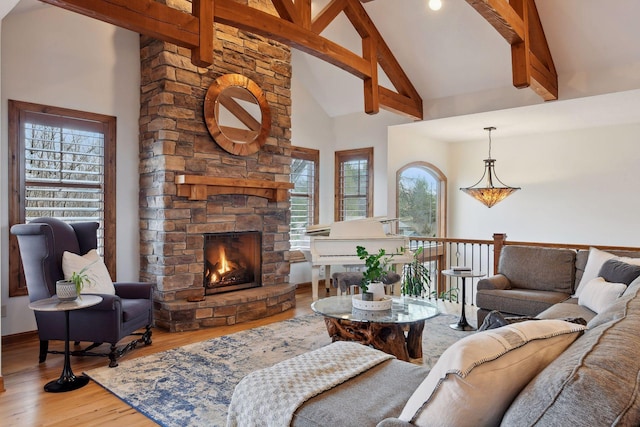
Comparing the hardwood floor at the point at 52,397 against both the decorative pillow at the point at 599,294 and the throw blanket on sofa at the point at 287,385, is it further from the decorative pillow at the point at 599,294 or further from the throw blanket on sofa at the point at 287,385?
the decorative pillow at the point at 599,294

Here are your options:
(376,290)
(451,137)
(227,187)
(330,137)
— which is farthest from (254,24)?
(451,137)

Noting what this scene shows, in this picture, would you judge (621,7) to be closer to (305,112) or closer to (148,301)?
(305,112)

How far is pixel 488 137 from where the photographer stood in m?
7.96

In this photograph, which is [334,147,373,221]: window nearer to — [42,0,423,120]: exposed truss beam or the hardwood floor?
[42,0,423,120]: exposed truss beam

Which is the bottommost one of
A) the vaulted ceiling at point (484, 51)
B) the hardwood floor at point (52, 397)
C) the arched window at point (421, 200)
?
the hardwood floor at point (52, 397)

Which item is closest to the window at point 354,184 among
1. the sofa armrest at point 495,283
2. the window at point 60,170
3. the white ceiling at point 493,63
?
the white ceiling at point 493,63

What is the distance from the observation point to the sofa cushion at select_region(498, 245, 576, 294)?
4.32 meters

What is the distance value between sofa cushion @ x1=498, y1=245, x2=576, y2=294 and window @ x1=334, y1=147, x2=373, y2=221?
2.84 metres

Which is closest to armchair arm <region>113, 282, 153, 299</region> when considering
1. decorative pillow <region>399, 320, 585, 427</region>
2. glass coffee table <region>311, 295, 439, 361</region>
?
glass coffee table <region>311, 295, 439, 361</region>

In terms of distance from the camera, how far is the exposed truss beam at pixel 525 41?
3.88m

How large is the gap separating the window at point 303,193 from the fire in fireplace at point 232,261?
140 cm

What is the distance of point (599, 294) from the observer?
11.0ft

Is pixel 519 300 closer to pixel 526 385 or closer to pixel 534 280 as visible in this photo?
pixel 534 280

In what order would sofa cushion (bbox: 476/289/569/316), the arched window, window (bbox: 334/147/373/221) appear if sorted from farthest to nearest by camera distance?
the arched window → window (bbox: 334/147/373/221) → sofa cushion (bbox: 476/289/569/316)
